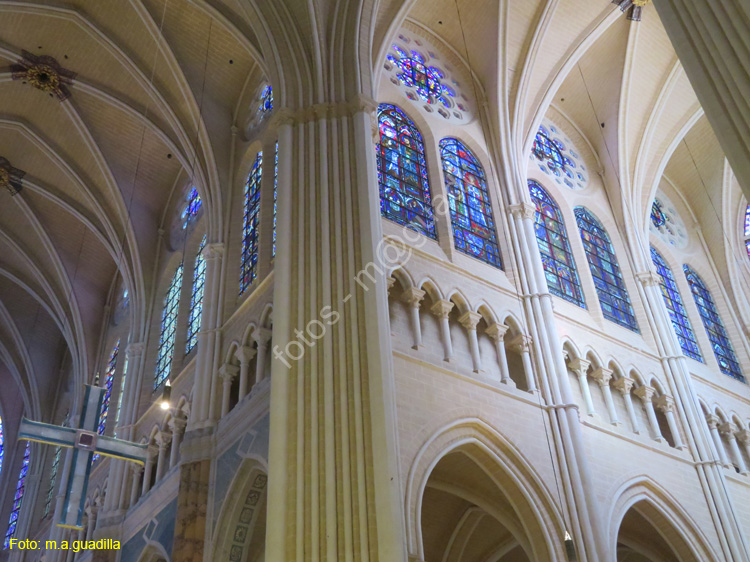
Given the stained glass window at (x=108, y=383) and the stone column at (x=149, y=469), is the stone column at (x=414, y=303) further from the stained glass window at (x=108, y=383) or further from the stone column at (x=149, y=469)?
the stained glass window at (x=108, y=383)

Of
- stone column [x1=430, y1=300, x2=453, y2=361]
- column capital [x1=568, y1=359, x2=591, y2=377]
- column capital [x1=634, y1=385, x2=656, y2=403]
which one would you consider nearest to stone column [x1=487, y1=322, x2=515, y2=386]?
stone column [x1=430, y1=300, x2=453, y2=361]

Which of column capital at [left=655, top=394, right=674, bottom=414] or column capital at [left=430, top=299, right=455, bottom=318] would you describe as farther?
column capital at [left=655, top=394, right=674, bottom=414]

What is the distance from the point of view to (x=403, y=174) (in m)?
14.3

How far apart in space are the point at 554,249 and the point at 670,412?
373cm

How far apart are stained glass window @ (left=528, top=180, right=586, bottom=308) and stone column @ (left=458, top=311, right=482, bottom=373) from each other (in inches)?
111

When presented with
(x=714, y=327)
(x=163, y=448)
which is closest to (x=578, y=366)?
(x=714, y=327)

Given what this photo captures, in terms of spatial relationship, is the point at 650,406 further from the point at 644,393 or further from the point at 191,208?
the point at 191,208

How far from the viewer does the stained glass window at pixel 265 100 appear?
16438 millimetres

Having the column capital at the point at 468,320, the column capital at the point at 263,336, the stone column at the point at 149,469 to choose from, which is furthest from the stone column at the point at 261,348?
the stone column at the point at 149,469

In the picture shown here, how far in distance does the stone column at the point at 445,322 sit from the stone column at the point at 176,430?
5.18 metres

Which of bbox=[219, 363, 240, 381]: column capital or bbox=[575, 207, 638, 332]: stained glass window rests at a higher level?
bbox=[575, 207, 638, 332]: stained glass window

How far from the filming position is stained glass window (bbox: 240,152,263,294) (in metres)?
14.8

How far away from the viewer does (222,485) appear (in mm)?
12359

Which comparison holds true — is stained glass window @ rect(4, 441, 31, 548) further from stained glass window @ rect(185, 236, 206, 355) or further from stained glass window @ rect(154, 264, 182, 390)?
stained glass window @ rect(185, 236, 206, 355)
